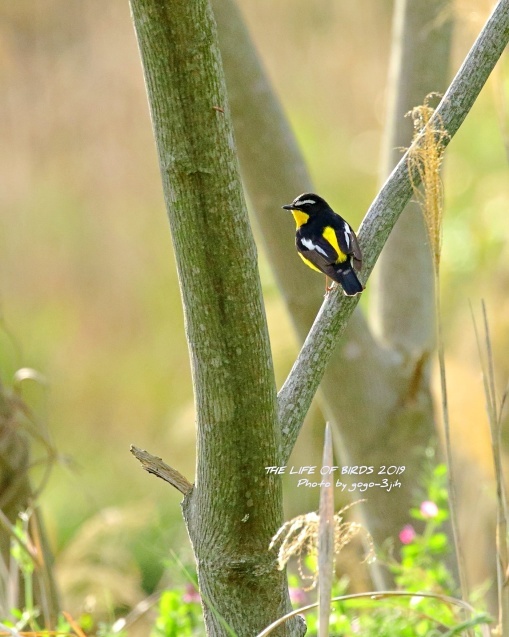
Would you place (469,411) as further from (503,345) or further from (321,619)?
(321,619)

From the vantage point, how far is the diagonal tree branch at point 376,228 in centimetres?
98

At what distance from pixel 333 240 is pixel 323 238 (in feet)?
0.21

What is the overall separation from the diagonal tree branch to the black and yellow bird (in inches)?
3.4

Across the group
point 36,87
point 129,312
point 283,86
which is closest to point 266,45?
point 283,86

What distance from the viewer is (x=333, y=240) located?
140 cm

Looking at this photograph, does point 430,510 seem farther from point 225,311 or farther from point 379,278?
point 379,278

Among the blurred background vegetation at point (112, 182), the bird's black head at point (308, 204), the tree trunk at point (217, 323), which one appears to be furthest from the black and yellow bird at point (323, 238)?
the blurred background vegetation at point (112, 182)

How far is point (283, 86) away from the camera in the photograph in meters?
6.15

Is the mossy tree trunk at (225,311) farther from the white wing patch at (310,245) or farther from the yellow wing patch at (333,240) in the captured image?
the white wing patch at (310,245)

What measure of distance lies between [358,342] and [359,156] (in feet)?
14.3

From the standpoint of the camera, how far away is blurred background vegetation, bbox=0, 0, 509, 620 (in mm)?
5586

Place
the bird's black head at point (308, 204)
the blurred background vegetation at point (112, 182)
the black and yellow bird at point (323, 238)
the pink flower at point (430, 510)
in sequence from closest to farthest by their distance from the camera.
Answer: the black and yellow bird at point (323, 238) → the pink flower at point (430, 510) → the bird's black head at point (308, 204) → the blurred background vegetation at point (112, 182)

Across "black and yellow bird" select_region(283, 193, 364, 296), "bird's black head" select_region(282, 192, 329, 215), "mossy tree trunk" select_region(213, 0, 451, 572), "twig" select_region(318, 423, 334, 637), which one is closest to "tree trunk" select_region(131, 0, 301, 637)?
"twig" select_region(318, 423, 334, 637)

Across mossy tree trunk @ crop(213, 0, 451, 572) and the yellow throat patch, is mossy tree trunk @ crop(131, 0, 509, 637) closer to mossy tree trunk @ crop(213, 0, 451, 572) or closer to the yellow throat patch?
the yellow throat patch
